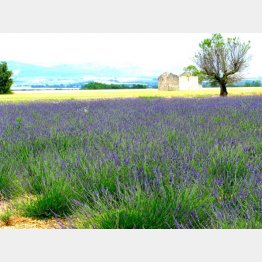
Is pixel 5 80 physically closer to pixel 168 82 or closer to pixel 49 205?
pixel 168 82

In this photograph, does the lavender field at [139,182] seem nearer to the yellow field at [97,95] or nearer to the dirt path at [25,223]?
the dirt path at [25,223]

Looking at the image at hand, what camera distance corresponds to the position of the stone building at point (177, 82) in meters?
53.6

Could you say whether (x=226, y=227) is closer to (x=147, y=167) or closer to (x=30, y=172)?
(x=147, y=167)

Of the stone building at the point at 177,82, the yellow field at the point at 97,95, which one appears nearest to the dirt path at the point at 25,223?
the yellow field at the point at 97,95

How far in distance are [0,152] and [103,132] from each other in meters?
1.50

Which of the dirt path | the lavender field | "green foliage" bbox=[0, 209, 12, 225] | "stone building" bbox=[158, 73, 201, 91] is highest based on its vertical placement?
the lavender field

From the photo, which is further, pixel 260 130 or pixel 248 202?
pixel 260 130

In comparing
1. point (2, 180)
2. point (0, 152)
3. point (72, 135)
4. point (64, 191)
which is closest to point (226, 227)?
point (64, 191)

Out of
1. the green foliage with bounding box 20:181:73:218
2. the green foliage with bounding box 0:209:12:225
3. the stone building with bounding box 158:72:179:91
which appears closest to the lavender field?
the green foliage with bounding box 20:181:73:218

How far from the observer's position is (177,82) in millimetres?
53625

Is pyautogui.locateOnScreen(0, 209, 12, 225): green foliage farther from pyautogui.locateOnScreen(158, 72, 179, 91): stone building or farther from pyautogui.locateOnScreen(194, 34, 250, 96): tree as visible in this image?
pyautogui.locateOnScreen(158, 72, 179, 91): stone building

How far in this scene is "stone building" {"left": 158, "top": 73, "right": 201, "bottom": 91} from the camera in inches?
2111

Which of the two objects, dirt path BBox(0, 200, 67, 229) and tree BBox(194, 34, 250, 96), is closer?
dirt path BBox(0, 200, 67, 229)

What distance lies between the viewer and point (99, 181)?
12.4 feet
